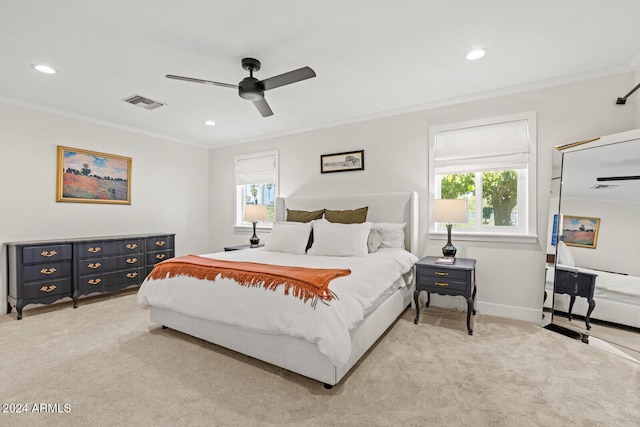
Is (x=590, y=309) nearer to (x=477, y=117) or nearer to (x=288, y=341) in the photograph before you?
(x=477, y=117)

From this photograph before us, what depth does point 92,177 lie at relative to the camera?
4246 millimetres

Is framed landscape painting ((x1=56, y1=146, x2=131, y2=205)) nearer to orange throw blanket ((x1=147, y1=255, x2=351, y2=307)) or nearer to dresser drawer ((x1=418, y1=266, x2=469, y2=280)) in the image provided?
orange throw blanket ((x1=147, y1=255, x2=351, y2=307))

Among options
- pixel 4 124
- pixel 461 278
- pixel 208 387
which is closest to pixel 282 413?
pixel 208 387

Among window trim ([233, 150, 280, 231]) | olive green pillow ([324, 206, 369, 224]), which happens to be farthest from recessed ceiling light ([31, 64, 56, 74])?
olive green pillow ([324, 206, 369, 224])

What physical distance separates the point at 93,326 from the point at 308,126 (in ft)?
11.8

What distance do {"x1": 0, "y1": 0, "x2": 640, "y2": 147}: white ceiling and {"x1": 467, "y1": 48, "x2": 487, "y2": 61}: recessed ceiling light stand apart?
6cm

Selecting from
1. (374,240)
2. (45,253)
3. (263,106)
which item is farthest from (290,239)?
(45,253)

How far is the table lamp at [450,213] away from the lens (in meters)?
A: 3.19

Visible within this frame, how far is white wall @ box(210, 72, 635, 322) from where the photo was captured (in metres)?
2.93

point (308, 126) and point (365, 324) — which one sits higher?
point (308, 126)

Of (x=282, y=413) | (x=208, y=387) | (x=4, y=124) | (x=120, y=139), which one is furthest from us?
(x=120, y=139)

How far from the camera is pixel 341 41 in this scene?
238cm

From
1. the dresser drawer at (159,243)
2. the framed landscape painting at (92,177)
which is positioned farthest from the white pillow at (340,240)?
the framed landscape painting at (92,177)

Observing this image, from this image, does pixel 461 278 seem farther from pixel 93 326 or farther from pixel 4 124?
pixel 4 124
